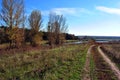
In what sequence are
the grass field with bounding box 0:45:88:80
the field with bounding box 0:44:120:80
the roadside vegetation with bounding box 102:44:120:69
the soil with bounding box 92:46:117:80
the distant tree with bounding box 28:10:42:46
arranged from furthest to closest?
1. the distant tree with bounding box 28:10:42:46
2. the roadside vegetation with bounding box 102:44:120:69
3. the soil with bounding box 92:46:117:80
4. the field with bounding box 0:44:120:80
5. the grass field with bounding box 0:45:88:80

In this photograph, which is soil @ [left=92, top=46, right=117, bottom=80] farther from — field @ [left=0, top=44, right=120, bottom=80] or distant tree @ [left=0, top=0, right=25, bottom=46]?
distant tree @ [left=0, top=0, right=25, bottom=46]

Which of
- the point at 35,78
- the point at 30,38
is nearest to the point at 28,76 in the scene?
the point at 35,78

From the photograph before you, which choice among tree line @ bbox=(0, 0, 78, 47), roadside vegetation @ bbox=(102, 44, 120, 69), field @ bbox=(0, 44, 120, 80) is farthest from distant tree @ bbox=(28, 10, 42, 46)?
field @ bbox=(0, 44, 120, 80)

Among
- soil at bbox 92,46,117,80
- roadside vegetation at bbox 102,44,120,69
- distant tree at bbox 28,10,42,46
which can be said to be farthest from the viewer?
distant tree at bbox 28,10,42,46

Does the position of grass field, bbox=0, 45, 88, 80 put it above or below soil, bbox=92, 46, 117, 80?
above

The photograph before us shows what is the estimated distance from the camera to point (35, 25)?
57125 millimetres

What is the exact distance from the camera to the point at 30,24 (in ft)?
188

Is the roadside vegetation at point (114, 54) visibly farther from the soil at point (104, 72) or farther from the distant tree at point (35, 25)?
the distant tree at point (35, 25)

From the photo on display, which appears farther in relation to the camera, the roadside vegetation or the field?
the roadside vegetation

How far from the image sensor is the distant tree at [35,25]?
54.5m

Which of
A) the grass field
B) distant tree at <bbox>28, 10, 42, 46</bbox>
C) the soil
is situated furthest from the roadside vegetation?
distant tree at <bbox>28, 10, 42, 46</bbox>

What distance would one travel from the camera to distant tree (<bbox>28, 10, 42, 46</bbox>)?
54497 millimetres

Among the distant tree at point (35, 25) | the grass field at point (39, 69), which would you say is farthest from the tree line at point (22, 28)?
the grass field at point (39, 69)

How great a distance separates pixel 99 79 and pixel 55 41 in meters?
51.3
